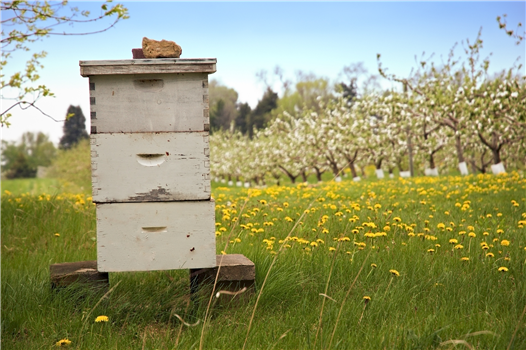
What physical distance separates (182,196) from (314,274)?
1309 mm

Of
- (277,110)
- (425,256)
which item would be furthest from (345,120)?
(277,110)

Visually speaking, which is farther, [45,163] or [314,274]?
[45,163]

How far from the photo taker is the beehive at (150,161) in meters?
3.61

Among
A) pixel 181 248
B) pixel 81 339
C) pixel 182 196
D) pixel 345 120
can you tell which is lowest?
pixel 81 339

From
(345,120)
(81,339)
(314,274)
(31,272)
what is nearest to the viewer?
(81,339)

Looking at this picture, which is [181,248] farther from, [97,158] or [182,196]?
[97,158]

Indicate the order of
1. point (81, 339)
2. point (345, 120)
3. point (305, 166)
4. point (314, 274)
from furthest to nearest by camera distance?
point (305, 166)
point (345, 120)
point (314, 274)
point (81, 339)

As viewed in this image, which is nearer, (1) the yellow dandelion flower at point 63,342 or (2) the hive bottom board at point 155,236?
(1) the yellow dandelion flower at point 63,342

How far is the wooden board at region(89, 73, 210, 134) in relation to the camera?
3.63m

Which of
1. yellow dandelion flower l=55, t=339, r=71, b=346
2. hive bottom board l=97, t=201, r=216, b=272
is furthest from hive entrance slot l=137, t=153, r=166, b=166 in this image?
yellow dandelion flower l=55, t=339, r=71, b=346

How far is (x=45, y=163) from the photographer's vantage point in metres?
62.4

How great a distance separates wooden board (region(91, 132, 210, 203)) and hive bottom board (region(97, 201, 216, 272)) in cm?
8

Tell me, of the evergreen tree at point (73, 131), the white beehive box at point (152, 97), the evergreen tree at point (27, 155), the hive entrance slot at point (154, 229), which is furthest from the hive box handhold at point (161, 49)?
the evergreen tree at point (73, 131)

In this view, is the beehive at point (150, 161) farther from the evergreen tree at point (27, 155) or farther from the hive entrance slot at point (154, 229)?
the evergreen tree at point (27, 155)
